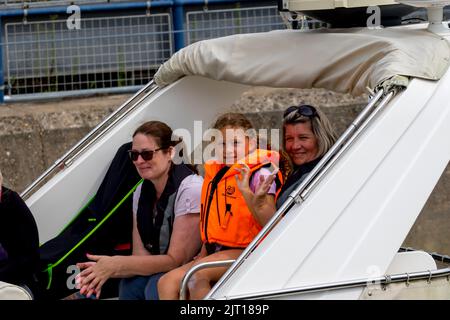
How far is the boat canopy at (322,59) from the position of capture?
4.15 metres

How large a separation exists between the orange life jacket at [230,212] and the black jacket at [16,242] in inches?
→ 29.1

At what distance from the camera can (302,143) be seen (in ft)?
15.4

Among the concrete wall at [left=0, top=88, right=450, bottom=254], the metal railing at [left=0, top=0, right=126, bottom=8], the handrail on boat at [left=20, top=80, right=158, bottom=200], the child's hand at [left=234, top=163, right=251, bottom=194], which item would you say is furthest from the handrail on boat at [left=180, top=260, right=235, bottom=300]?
the metal railing at [left=0, top=0, right=126, bottom=8]

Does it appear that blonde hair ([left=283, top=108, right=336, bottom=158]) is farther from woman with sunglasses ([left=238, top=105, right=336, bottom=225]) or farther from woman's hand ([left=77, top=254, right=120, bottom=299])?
woman's hand ([left=77, top=254, right=120, bottom=299])

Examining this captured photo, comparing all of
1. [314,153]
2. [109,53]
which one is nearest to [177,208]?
[314,153]

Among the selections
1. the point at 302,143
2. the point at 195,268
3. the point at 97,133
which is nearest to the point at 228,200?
the point at 302,143

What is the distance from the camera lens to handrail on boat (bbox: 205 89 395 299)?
3.89 metres

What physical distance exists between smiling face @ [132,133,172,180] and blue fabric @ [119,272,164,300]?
1.48 ft

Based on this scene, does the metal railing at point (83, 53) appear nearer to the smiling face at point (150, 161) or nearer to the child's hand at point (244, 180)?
the smiling face at point (150, 161)

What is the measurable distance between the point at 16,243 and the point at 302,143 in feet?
4.22

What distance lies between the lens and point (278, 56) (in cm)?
476

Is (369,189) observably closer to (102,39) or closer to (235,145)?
(235,145)
